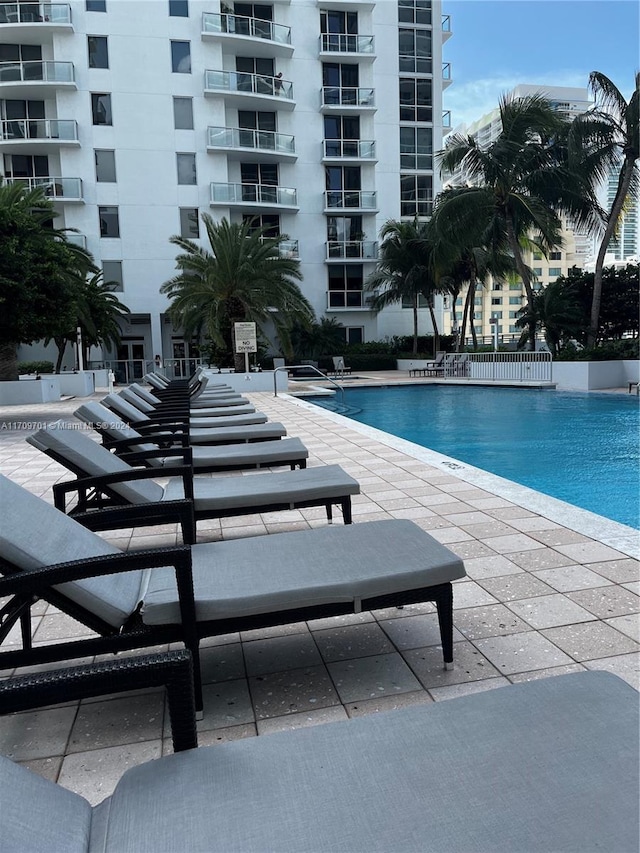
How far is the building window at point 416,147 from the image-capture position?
35375 mm

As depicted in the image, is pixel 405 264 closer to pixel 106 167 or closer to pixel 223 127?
pixel 223 127

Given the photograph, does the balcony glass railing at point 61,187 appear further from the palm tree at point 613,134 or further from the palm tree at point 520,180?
the palm tree at point 613,134

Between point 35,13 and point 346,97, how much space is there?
1504cm

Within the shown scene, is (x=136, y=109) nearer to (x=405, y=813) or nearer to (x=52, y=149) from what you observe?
(x=52, y=149)

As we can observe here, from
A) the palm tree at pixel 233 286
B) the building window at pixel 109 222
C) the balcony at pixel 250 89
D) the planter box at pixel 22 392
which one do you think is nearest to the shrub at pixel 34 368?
the palm tree at pixel 233 286

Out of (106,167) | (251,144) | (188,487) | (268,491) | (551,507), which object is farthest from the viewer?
(251,144)

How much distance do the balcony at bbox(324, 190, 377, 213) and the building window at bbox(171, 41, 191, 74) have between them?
8985 mm

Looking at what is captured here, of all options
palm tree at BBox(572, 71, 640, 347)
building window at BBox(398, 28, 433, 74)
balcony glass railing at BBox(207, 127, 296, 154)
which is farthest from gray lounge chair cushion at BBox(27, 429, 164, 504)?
building window at BBox(398, 28, 433, 74)

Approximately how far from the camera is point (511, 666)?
9.12 feet

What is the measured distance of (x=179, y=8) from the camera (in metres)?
31.0

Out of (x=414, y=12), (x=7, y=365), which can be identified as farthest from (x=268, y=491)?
(x=414, y=12)

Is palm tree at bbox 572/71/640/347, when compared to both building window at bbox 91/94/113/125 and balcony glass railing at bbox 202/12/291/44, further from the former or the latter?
building window at bbox 91/94/113/125

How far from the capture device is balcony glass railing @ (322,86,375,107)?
3341 centimetres

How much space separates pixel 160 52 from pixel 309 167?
8.75 meters
